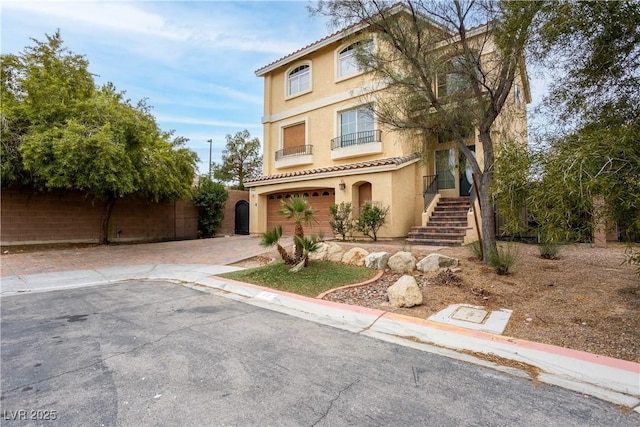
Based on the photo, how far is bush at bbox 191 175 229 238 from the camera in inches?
818

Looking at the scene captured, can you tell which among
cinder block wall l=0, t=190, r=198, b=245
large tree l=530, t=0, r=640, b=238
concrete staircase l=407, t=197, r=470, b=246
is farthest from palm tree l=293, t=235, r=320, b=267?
cinder block wall l=0, t=190, r=198, b=245

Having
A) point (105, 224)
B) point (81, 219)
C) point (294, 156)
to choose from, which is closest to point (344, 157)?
point (294, 156)

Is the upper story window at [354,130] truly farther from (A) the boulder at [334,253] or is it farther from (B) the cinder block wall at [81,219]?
(B) the cinder block wall at [81,219]

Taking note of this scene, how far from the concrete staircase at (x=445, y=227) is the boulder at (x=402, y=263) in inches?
140

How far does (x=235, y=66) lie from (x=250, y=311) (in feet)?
43.8

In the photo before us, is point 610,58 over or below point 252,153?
A: below

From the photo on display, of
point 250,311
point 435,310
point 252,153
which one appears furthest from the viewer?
point 252,153

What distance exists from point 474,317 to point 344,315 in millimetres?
2044

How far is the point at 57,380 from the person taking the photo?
3.48 meters

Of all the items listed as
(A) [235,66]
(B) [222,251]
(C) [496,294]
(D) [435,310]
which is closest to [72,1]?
(A) [235,66]

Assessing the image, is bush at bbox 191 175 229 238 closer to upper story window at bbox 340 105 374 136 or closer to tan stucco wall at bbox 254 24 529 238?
tan stucco wall at bbox 254 24 529 238

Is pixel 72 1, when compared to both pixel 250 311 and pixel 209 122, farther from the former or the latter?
pixel 209 122

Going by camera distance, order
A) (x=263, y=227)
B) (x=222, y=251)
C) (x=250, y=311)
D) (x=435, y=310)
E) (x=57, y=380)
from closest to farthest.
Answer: (x=57, y=380) < (x=435, y=310) < (x=250, y=311) < (x=222, y=251) < (x=263, y=227)

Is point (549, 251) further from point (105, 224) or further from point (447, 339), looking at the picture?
point (105, 224)
